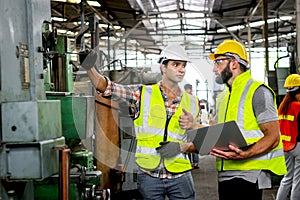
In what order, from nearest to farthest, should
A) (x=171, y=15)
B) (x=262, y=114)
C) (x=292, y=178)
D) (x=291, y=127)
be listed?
1. (x=262, y=114)
2. (x=291, y=127)
3. (x=292, y=178)
4. (x=171, y=15)

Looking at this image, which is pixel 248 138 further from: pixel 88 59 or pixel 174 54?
pixel 88 59

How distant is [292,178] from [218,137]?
2.07 m

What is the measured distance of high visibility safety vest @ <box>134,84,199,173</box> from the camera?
7.50 ft

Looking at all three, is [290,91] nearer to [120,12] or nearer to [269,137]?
[269,137]

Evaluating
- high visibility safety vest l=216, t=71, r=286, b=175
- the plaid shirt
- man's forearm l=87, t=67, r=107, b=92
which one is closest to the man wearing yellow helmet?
high visibility safety vest l=216, t=71, r=286, b=175

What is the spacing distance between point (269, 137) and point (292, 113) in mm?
1845

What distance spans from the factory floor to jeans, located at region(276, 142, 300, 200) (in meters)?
0.60

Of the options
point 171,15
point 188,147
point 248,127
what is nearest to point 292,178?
point 188,147

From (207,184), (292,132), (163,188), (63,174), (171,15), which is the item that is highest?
(171,15)

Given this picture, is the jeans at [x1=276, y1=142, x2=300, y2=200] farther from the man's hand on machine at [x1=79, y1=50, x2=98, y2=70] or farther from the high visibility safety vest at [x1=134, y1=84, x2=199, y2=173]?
the man's hand on machine at [x1=79, y1=50, x2=98, y2=70]

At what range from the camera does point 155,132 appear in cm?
230

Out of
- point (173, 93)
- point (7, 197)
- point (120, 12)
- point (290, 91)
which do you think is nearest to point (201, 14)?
point (120, 12)

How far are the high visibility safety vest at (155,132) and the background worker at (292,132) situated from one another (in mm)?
1676

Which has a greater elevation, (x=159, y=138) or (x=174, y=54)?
(x=174, y=54)
